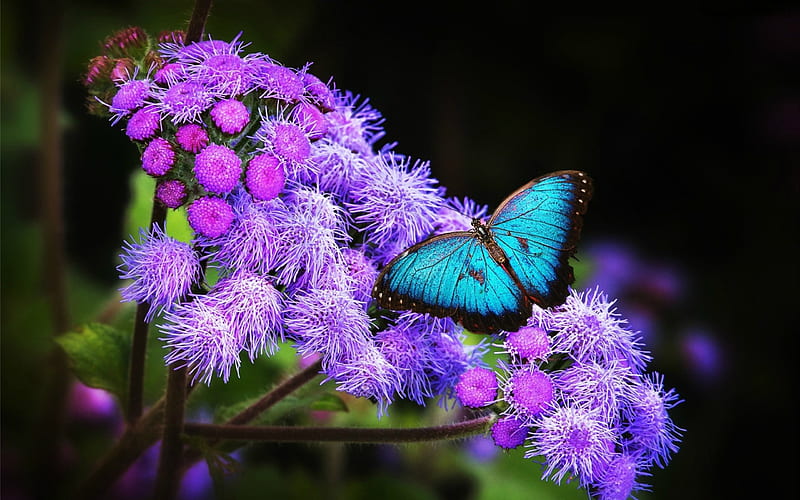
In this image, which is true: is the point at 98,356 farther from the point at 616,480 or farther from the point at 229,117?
the point at 616,480

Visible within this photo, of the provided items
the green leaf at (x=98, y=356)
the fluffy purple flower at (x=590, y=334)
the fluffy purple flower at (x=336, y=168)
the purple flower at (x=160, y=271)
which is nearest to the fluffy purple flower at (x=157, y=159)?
the purple flower at (x=160, y=271)

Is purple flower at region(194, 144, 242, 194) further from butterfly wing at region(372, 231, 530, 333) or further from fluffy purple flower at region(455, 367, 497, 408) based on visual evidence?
fluffy purple flower at region(455, 367, 497, 408)

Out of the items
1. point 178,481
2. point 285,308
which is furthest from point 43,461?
point 285,308

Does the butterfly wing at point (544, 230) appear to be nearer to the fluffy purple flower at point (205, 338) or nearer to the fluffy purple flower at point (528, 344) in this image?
the fluffy purple flower at point (528, 344)

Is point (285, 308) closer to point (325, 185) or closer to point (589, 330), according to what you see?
point (325, 185)

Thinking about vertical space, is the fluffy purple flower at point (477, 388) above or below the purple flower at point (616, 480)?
above
